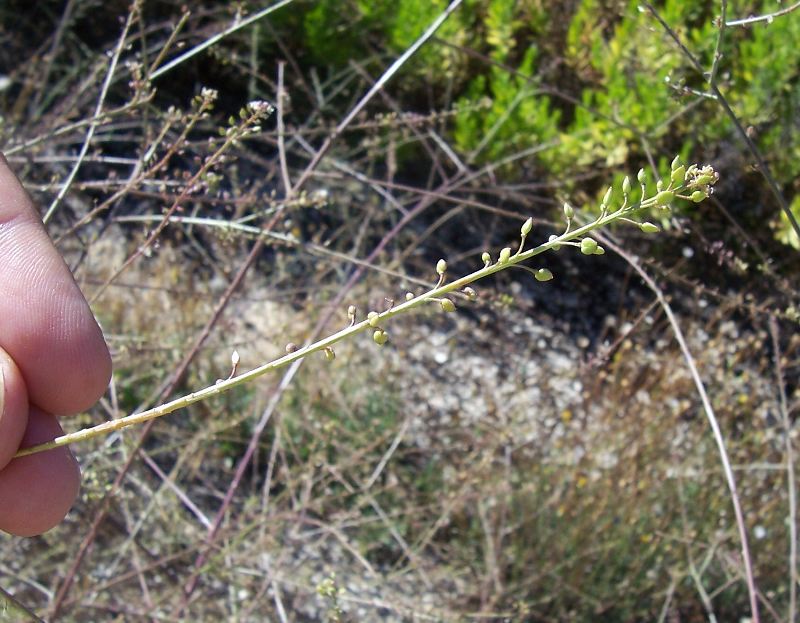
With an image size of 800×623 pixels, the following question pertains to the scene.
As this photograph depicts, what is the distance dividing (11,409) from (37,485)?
5.8 inches

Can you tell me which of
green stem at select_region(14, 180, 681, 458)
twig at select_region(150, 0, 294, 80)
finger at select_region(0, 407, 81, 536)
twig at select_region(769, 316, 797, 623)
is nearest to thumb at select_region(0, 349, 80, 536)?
finger at select_region(0, 407, 81, 536)

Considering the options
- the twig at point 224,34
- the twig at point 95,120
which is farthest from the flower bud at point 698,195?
the twig at point 95,120

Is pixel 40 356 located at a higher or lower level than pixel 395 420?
higher

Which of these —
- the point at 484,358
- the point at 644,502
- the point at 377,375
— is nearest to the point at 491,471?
the point at 644,502

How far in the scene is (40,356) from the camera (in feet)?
3.68

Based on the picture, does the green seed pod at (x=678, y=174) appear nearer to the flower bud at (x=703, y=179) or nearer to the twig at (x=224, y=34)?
the flower bud at (x=703, y=179)

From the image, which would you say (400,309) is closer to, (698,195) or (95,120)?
(698,195)

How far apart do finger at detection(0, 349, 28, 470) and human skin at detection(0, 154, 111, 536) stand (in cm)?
3

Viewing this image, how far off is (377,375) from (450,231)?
129cm

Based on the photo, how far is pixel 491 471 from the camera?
2.74 meters

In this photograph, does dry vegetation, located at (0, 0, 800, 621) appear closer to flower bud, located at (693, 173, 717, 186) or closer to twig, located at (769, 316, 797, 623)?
twig, located at (769, 316, 797, 623)

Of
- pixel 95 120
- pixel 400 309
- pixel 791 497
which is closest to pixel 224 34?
pixel 95 120

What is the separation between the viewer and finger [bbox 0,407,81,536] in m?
1.09

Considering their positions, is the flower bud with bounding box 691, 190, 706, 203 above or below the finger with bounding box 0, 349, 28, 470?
above
